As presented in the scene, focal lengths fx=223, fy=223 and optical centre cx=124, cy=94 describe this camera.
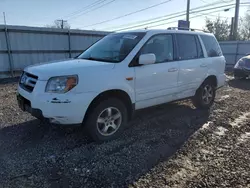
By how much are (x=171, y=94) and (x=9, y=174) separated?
125 inches

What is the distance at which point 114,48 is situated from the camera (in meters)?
4.24

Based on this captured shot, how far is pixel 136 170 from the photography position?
2953 mm

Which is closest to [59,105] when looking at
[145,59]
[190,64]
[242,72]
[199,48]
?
[145,59]

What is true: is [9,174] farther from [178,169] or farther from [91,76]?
[178,169]

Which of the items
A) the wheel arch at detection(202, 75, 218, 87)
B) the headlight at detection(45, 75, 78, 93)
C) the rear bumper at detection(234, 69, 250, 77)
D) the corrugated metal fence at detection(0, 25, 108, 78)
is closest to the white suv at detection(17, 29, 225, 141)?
the headlight at detection(45, 75, 78, 93)

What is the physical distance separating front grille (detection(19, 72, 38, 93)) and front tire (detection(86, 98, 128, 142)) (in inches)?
38.9

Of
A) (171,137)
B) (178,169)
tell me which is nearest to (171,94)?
(171,137)

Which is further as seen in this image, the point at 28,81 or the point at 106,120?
the point at 106,120

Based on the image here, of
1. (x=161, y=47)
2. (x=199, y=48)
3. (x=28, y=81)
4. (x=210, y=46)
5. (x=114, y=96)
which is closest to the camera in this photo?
(x=28, y=81)

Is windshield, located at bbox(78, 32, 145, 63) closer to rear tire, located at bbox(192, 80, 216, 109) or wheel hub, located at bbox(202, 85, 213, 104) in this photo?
rear tire, located at bbox(192, 80, 216, 109)

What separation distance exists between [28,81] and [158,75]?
89.1 inches

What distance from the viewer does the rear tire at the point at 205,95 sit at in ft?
17.8

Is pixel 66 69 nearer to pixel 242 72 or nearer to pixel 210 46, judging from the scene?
pixel 210 46

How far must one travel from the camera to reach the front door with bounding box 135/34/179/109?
3.98 meters
